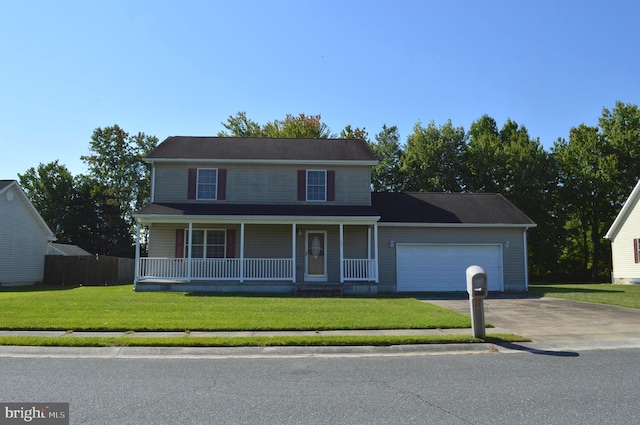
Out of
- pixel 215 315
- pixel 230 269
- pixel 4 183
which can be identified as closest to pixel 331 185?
pixel 230 269

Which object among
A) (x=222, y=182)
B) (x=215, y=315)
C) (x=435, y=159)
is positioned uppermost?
(x=435, y=159)

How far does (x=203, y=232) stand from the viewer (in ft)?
69.5

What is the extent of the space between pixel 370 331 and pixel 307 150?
14139 millimetres

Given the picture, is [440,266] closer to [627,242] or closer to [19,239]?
[627,242]

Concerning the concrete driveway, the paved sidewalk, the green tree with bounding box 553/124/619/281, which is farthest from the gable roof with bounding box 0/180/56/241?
the green tree with bounding box 553/124/619/281

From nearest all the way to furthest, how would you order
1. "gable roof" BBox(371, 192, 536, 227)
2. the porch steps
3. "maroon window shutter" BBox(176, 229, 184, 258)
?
1. the porch steps
2. "maroon window shutter" BBox(176, 229, 184, 258)
3. "gable roof" BBox(371, 192, 536, 227)

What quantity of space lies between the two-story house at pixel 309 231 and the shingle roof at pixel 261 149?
0.12m

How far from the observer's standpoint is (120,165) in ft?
159

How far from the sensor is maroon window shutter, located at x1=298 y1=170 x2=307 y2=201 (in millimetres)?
21663

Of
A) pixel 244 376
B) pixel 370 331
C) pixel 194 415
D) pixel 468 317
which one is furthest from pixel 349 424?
pixel 468 317

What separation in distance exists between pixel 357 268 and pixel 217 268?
5.75 meters

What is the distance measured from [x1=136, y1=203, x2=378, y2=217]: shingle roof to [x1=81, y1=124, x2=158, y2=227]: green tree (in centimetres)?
2941

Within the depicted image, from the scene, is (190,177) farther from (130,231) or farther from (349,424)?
(130,231)

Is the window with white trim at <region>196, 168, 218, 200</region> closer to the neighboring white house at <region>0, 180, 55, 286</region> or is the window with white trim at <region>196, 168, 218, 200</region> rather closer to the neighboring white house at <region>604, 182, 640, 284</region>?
the neighboring white house at <region>0, 180, 55, 286</region>
